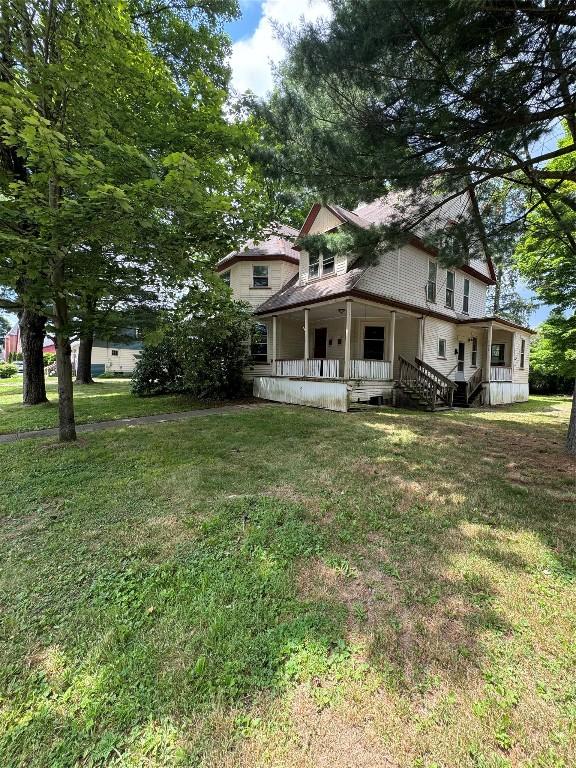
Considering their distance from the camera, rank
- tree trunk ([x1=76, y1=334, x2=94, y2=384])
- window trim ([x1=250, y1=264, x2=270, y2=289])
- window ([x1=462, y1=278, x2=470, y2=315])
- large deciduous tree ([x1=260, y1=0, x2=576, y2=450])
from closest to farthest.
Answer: large deciduous tree ([x1=260, y1=0, x2=576, y2=450])
window trim ([x1=250, y1=264, x2=270, y2=289])
window ([x1=462, y1=278, x2=470, y2=315])
tree trunk ([x1=76, y1=334, x2=94, y2=384])

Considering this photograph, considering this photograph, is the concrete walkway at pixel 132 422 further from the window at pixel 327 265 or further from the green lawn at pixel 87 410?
the window at pixel 327 265

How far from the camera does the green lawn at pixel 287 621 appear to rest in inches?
65.6

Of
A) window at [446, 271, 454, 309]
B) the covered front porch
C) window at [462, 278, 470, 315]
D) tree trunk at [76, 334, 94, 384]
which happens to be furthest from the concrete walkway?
tree trunk at [76, 334, 94, 384]

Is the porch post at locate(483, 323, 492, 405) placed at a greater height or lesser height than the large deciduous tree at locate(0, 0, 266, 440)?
lesser

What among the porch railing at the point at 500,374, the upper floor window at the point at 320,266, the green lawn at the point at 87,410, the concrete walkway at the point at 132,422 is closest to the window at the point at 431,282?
the porch railing at the point at 500,374

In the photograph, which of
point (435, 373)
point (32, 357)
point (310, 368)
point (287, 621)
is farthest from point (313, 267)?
point (287, 621)

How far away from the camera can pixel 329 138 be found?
5539mm

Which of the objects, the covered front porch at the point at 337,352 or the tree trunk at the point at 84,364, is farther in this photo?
the tree trunk at the point at 84,364

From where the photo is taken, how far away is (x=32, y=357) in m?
11.3

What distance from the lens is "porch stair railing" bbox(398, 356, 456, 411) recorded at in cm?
1213

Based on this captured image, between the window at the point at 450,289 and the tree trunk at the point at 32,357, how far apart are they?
15774mm

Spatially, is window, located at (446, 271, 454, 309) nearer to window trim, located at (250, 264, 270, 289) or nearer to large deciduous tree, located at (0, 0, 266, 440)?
window trim, located at (250, 264, 270, 289)

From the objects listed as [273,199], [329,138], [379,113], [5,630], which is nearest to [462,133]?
[379,113]

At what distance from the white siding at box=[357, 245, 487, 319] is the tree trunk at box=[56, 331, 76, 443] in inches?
343
